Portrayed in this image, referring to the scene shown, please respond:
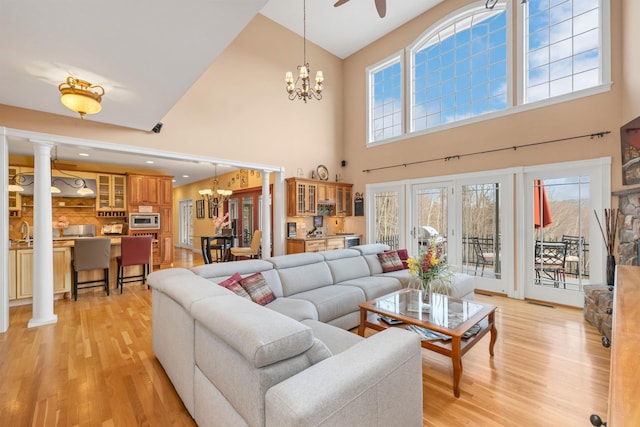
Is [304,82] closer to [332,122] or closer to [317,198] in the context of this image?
[317,198]

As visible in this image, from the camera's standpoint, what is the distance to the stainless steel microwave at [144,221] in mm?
7055

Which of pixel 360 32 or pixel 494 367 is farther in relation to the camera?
pixel 360 32

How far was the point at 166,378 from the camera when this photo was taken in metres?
2.33

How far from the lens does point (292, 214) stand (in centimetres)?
631

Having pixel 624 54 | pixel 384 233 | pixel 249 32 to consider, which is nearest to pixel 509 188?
pixel 624 54

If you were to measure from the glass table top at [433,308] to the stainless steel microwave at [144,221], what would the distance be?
6603 mm

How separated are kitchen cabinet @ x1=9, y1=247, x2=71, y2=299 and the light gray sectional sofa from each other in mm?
3462

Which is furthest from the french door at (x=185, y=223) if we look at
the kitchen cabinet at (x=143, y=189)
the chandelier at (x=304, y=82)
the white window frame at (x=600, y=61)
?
the white window frame at (x=600, y=61)

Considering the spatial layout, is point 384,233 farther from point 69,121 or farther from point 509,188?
point 69,121

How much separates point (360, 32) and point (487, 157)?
4195mm

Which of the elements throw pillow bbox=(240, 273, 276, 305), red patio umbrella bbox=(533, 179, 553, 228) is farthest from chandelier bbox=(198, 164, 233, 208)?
red patio umbrella bbox=(533, 179, 553, 228)

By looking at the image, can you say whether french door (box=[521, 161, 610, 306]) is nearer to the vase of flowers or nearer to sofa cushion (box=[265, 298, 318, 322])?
the vase of flowers

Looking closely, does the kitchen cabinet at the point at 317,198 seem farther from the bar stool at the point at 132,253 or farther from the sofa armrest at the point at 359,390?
the sofa armrest at the point at 359,390

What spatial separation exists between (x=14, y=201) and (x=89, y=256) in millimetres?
3093
